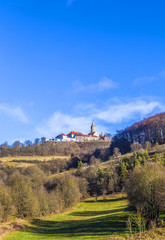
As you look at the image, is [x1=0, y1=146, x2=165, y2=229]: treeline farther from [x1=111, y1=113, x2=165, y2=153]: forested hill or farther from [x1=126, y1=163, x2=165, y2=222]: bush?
[x1=111, y1=113, x2=165, y2=153]: forested hill

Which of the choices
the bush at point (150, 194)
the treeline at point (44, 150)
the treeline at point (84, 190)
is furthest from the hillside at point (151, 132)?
the bush at point (150, 194)

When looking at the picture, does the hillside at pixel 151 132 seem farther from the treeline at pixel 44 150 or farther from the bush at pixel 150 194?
the bush at pixel 150 194

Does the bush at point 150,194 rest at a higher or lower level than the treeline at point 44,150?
lower

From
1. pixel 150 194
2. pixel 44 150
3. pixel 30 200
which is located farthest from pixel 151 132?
pixel 150 194

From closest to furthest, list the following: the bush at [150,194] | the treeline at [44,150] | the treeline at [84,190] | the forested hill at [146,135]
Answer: the bush at [150,194] → the treeline at [84,190] → the forested hill at [146,135] → the treeline at [44,150]

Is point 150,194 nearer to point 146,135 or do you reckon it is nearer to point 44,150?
point 146,135

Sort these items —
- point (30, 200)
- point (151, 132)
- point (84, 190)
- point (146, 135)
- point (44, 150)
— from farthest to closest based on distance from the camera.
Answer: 1. point (44, 150)
2. point (146, 135)
3. point (151, 132)
4. point (84, 190)
5. point (30, 200)

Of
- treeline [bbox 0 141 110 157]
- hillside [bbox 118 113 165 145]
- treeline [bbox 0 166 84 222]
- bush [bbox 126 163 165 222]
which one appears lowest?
treeline [bbox 0 166 84 222]

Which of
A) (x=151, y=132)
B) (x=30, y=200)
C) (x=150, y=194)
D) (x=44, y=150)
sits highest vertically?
(x=151, y=132)

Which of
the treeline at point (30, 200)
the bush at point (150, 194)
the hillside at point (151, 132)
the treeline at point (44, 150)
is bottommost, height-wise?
the treeline at point (30, 200)

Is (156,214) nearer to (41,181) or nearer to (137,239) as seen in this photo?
(137,239)

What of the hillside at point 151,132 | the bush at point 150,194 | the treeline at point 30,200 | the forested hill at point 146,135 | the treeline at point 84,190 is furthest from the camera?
the forested hill at point 146,135

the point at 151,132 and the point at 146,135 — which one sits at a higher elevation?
the point at 151,132

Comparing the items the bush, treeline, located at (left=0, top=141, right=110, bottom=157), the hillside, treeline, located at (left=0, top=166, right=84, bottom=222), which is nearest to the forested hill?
the hillside
